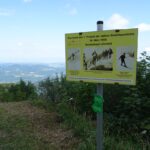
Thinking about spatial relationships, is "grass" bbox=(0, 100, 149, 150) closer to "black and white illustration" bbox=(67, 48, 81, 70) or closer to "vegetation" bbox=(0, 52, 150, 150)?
"vegetation" bbox=(0, 52, 150, 150)

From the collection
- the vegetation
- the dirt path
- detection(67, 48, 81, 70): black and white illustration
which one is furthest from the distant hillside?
detection(67, 48, 81, 70): black and white illustration

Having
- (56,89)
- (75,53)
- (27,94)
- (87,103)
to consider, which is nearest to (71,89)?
(87,103)

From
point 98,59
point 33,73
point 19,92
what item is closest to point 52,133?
point 98,59

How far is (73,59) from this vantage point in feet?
14.8

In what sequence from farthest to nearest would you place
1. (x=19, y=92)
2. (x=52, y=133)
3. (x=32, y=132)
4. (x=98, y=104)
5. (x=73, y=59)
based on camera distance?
(x=19, y=92) → (x=32, y=132) → (x=52, y=133) → (x=73, y=59) → (x=98, y=104)

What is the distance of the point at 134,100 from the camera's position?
6.44 m

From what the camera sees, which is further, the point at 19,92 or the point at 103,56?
the point at 19,92

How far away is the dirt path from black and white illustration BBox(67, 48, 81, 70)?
1795mm

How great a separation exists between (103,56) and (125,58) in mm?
288

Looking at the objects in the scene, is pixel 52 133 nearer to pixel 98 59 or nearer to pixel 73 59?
pixel 73 59

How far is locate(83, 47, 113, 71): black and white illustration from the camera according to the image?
4113mm

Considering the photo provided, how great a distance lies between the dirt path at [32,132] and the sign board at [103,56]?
73.7 inches

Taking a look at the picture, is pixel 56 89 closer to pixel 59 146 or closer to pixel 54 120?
pixel 54 120

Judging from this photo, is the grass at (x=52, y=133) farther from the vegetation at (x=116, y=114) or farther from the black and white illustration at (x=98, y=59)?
the black and white illustration at (x=98, y=59)
